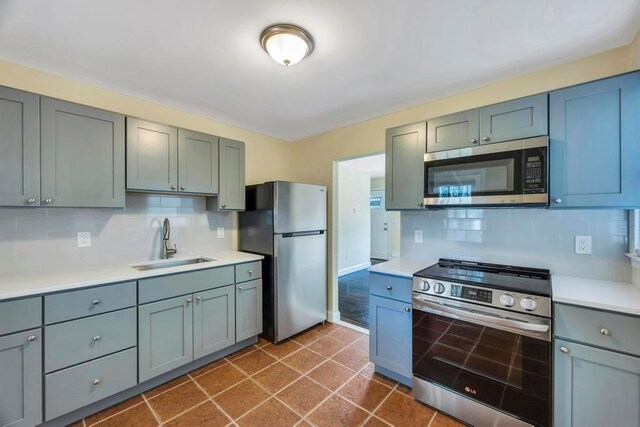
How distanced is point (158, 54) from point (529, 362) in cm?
309

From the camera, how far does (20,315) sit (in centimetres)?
153

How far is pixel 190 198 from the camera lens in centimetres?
286

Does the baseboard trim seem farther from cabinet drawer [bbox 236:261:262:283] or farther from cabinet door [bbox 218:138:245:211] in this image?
cabinet door [bbox 218:138:245:211]

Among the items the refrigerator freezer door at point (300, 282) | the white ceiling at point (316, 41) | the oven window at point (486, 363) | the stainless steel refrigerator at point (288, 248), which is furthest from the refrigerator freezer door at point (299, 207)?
the oven window at point (486, 363)

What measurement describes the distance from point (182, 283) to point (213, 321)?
18.9 inches

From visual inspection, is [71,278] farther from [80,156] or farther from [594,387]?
[594,387]

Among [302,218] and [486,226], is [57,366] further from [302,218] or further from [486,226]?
[486,226]

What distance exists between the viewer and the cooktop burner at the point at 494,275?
1634 millimetres

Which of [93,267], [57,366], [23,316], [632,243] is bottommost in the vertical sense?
[57,366]

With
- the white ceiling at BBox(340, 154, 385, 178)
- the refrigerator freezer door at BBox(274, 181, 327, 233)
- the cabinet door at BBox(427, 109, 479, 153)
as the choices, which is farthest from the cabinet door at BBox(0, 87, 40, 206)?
the white ceiling at BBox(340, 154, 385, 178)

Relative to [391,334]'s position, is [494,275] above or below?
above

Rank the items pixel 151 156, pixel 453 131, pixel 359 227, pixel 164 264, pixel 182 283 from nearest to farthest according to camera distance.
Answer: pixel 453 131
pixel 182 283
pixel 151 156
pixel 164 264
pixel 359 227

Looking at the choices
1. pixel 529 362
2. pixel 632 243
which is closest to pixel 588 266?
pixel 632 243

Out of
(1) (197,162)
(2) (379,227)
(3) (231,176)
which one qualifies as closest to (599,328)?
(3) (231,176)
